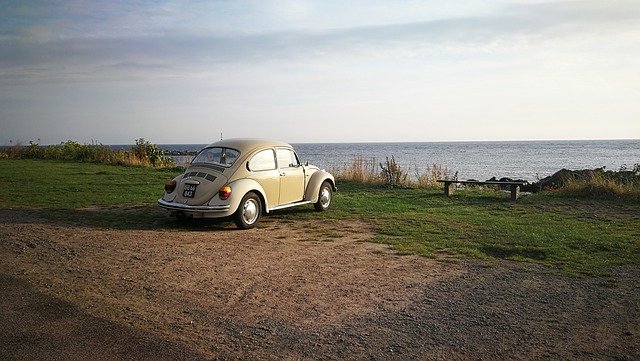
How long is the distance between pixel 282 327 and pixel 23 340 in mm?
2242

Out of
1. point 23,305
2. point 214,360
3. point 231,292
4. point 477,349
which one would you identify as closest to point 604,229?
point 477,349

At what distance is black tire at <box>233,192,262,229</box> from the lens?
1032 cm

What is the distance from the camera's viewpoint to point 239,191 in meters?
10.2

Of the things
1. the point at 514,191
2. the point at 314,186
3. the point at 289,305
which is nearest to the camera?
the point at 289,305

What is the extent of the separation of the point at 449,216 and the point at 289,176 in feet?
12.3

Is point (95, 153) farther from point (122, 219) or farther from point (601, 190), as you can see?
point (601, 190)

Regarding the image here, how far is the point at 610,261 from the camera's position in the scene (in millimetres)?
7887

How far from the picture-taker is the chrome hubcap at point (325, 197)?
1284cm

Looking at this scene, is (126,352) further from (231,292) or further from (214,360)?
(231,292)

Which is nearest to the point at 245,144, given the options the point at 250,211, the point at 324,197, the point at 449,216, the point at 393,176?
the point at 250,211

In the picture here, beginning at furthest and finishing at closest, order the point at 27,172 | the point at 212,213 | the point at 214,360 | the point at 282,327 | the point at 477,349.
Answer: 1. the point at 27,172
2. the point at 212,213
3. the point at 282,327
4. the point at 477,349
5. the point at 214,360

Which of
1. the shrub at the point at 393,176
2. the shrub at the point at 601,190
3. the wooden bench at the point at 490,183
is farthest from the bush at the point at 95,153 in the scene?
the shrub at the point at 601,190

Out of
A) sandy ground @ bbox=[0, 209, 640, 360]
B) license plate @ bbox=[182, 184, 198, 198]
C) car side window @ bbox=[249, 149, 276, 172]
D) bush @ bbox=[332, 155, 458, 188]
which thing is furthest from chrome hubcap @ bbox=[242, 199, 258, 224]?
bush @ bbox=[332, 155, 458, 188]

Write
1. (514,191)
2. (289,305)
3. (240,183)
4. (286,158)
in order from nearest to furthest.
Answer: (289,305) < (240,183) < (286,158) < (514,191)
